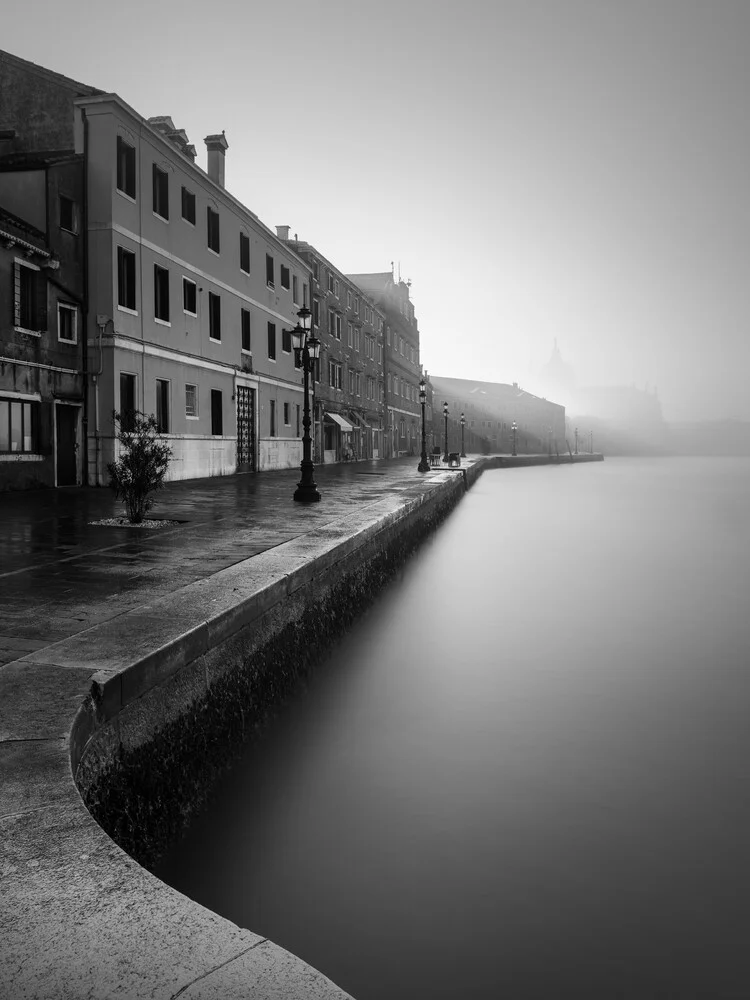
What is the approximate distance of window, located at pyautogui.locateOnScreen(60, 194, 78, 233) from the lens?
57.0 feet

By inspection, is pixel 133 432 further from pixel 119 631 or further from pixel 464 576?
pixel 119 631

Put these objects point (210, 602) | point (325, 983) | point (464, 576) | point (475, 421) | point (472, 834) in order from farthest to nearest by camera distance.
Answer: point (475, 421), point (464, 576), point (210, 602), point (472, 834), point (325, 983)

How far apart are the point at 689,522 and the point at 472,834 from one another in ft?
65.5

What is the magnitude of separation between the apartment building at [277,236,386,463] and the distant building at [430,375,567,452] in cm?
3267

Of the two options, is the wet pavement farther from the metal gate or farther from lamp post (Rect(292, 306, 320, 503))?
the metal gate

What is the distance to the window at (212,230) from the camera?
77.4ft

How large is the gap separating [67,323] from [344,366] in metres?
25.8

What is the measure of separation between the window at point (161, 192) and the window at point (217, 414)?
535 cm

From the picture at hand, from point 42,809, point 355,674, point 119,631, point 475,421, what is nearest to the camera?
point 42,809

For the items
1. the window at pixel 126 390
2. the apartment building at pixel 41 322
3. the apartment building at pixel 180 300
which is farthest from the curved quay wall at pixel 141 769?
the window at pixel 126 390

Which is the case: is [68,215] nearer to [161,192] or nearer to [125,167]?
[125,167]

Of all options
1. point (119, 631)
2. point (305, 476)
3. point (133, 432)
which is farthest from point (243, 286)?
point (119, 631)

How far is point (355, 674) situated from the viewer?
677 cm

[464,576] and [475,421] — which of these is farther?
[475,421]
